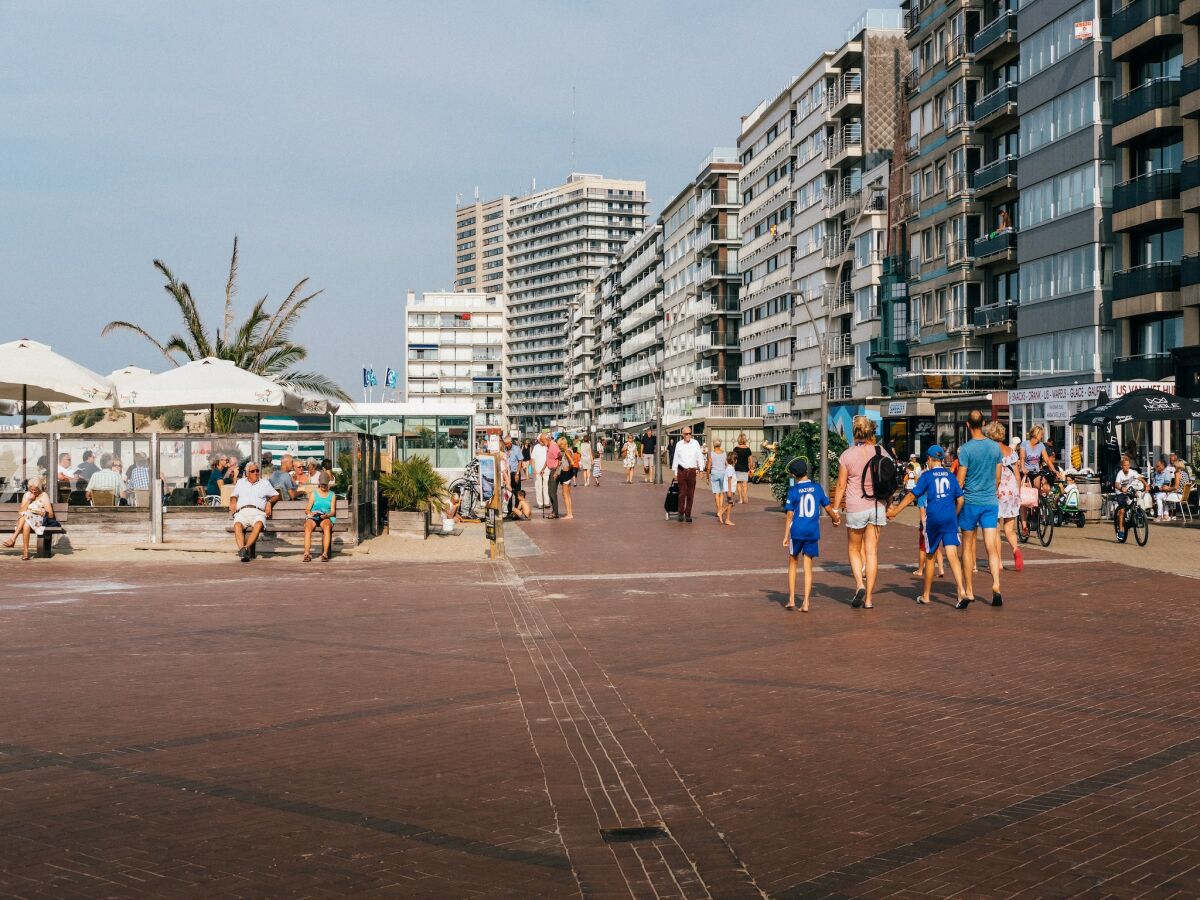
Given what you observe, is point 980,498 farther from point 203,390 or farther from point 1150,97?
point 1150,97

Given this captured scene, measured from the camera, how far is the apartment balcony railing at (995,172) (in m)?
50.2

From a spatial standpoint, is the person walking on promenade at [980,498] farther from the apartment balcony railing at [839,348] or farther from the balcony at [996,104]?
the apartment balcony railing at [839,348]

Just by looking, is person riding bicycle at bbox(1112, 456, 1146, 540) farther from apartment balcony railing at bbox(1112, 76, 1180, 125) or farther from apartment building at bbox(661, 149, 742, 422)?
apartment building at bbox(661, 149, 742, 422)

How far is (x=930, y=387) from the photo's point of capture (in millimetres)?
48375

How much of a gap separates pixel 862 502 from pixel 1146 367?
32.6m

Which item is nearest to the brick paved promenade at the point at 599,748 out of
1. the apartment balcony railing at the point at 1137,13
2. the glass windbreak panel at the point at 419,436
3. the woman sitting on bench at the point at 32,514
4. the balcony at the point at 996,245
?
the woman sitting on bench at the point at 32,514

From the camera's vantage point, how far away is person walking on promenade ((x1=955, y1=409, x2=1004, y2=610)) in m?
12.8

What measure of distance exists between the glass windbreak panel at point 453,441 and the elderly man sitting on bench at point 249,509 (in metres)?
16.5

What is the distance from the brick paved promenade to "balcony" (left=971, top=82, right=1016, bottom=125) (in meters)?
41.1

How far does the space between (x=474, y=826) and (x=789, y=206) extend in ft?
269

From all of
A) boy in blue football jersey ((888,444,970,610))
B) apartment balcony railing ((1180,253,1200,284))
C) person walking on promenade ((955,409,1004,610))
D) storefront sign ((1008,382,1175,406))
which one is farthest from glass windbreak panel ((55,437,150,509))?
apartment balcony railing ((1180,253,1200,284))

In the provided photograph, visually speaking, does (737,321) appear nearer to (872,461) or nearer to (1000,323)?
(1000,323)

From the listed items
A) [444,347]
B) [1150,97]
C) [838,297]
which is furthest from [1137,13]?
[444,347]

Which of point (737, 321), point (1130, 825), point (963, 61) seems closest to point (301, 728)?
point (1130, 825)
